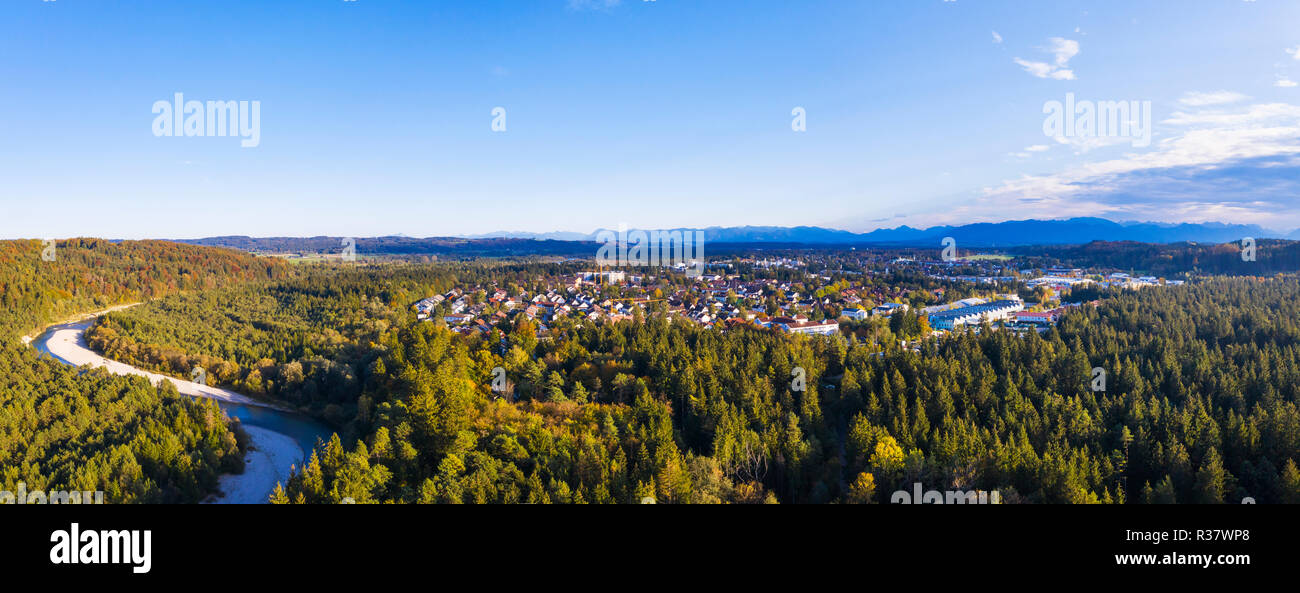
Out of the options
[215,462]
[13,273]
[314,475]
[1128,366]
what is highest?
[13,273]

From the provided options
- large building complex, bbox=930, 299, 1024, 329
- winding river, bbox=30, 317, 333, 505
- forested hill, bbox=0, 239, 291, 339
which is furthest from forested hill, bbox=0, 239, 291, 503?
large building complex, bbox=930, 299, 1024, 329

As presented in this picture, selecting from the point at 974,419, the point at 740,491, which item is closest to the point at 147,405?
the point at 740,491

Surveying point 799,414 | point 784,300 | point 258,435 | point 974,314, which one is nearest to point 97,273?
point 258,435

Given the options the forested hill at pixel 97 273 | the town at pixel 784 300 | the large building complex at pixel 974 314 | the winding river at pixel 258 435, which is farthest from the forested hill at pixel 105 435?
the large building complex at pixel 974 314

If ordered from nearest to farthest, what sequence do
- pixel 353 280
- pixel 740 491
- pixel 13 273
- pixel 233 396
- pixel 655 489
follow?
1. pixel 655 489
2. pixel 740 491
3. pixel 233 396
4. pixel 13 273
5. pixel 353 280

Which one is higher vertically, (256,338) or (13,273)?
(13,273)

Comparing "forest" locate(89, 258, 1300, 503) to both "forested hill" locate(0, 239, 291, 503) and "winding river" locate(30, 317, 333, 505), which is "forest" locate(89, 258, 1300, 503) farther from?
"forested hill" locate(0, 239, 291, 503)
